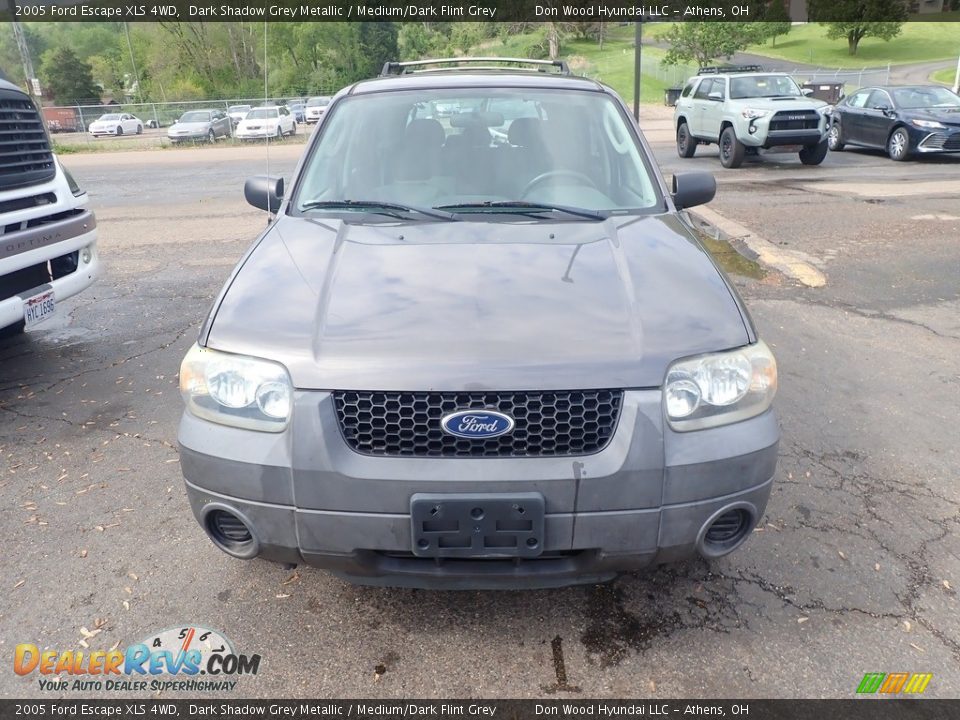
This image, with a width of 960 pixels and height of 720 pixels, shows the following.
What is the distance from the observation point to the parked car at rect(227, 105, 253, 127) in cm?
3306

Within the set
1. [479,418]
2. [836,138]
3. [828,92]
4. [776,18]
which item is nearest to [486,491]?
[479,418]

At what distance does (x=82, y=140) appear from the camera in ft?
115

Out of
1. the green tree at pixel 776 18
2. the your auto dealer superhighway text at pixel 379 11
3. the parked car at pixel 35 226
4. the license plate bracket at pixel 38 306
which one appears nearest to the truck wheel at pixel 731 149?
the parked car at pixel 35 226

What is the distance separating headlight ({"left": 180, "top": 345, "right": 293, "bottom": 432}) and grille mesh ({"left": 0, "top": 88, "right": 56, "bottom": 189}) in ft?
9.60

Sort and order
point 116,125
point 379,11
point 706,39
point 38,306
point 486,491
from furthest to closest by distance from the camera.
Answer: point 379,11 < point 706,39 < point 116,125 < point 38,306 < point 486,491

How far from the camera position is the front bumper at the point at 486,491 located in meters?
2.15

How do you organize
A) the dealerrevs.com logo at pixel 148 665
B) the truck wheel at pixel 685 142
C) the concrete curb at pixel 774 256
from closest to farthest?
1. the dealerrevs.com logo at pixel 148 665
2. the concrete curb at pixel 774 256
3. the truck wheel at pixel 685 142

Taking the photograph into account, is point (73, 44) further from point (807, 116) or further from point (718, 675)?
point (718, 675)

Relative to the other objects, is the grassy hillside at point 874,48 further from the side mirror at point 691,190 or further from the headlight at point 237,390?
the headlight at point 237,390

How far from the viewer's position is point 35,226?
4.56 m

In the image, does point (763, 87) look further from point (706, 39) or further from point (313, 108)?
point (706, 39)

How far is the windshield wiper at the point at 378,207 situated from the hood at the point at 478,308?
0.58ft

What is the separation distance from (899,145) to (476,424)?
54.6 ft

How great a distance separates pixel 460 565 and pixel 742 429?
0.96 meters
